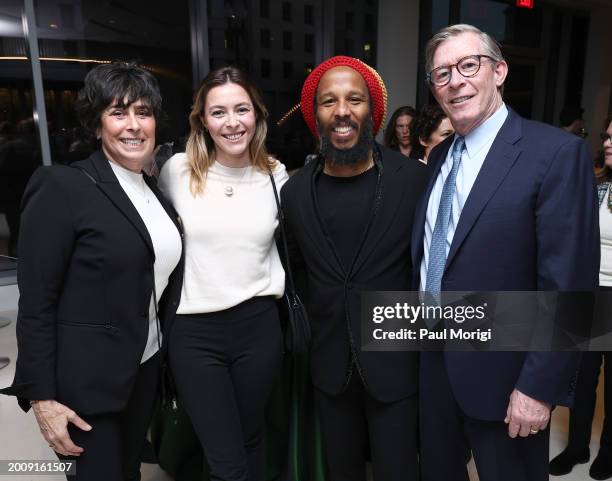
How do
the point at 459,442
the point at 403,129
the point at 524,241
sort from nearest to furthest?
1. the point at 524,241
2. the point at 459,442
3. the point at 403,129

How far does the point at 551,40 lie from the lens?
7.60 metres

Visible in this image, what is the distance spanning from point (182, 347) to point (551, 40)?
827 cm

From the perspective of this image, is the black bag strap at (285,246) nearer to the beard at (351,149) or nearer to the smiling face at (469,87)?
the beard at (351,149)

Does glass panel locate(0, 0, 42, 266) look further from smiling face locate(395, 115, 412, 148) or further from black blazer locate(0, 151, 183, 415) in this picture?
black blazer locate(0, 151, 183, 415)

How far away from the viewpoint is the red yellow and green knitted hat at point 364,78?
1720 millimetres

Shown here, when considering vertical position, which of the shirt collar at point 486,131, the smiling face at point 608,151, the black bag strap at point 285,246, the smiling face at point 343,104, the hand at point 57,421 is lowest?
the hand at point 57,421

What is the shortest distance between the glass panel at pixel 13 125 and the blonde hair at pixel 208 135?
349 centimetres

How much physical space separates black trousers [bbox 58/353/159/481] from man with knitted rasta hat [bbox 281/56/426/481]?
0.57 meters

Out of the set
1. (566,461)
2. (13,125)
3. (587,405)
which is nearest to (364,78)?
(587,405)

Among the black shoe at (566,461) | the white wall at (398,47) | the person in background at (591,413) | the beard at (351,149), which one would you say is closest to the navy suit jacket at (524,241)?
the beard at (351,149)

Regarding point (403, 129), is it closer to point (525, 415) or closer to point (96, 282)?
point (525, 415)

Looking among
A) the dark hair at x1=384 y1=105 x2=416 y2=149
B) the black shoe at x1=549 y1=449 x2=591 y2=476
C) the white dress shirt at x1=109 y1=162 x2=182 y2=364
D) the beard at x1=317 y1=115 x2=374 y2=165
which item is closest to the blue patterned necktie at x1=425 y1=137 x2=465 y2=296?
the beard at x1=317 y1=115 x2=374 y2=165

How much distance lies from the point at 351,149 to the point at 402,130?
2.23 meters

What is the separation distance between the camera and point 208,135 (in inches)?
69.0
